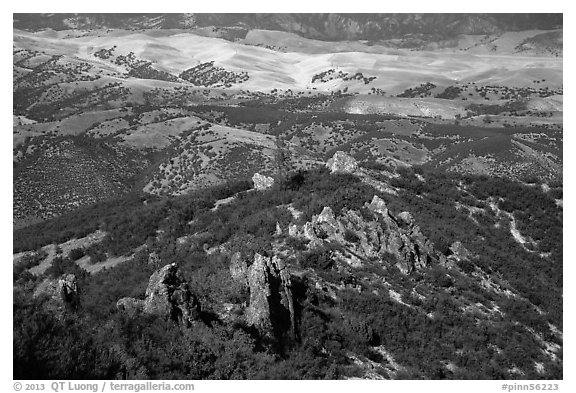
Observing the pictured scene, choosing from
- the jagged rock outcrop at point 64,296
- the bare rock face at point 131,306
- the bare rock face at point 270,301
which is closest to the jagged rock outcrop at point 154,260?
the jagged rock outcrop at point 64,296

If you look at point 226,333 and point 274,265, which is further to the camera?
point 274,265

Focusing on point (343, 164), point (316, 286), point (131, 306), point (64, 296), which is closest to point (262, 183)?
point (343, 164)

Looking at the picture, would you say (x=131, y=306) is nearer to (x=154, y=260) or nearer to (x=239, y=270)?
(x=239, y=270)

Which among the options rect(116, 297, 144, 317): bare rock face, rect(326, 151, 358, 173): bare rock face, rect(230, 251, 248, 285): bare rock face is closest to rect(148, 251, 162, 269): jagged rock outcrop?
rect(230, 251, 248, 285): bare rock face

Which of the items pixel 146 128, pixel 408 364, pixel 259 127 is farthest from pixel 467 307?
pixel 259 127

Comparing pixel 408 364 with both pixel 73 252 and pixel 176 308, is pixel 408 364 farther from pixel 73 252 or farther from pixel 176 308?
pixel 73 252
